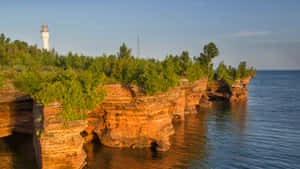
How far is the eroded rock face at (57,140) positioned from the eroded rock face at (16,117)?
10.3 meters

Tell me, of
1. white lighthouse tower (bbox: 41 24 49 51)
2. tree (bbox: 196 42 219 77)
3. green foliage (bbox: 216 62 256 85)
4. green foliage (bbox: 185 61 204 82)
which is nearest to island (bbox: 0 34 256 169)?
green foliage (bbox: 185 61 204 82)

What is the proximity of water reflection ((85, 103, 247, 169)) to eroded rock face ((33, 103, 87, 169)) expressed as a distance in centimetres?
356

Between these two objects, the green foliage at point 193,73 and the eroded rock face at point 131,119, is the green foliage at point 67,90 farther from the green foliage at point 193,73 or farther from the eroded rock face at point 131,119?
the green foliage at point 193,73

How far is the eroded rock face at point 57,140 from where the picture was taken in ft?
57.9

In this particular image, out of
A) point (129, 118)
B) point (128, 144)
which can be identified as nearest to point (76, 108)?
point (129, 118)

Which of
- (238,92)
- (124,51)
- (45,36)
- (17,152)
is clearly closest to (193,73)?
(124,51)

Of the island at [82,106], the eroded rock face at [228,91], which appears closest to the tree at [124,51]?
the island at [82,106]

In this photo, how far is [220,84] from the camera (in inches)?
2416

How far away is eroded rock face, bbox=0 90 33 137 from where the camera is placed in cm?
2678

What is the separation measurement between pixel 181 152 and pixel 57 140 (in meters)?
13.9

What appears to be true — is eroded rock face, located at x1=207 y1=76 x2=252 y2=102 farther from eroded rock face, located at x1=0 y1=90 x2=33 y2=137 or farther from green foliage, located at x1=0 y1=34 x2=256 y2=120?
eroded rock face, located at x1=0 y1=90 x2=33 y2=137

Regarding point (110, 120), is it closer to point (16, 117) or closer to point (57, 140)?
point (57, 140)

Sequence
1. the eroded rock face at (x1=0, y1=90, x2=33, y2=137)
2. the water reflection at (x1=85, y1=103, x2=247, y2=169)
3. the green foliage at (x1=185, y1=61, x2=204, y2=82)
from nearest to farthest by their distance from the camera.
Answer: the water reflection at (x1=85, y1=103, x2=247, y2=169) → the eroded rock face at (x1=0, y1=90, x2=33, y2=137) → the green foliage at (x1=185, y1=61, x2=204, y2=82)

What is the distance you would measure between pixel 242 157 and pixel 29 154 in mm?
23858
